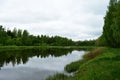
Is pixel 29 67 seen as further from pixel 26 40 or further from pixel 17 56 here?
pixel 26 40

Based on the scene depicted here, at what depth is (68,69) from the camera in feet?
137

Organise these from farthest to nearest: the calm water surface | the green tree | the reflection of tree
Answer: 1. the green tree
2. the reflection of tree
3. the calm water surface

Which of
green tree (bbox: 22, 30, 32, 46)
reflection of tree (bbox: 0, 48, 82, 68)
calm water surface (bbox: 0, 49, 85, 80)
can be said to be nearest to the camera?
calm water surface (bbox: 0, 49, 85, 80)

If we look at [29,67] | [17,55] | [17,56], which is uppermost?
[17,55]

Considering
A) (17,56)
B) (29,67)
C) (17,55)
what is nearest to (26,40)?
(17,55)

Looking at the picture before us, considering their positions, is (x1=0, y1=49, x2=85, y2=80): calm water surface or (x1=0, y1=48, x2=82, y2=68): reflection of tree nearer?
(x1=0, y1=49, x2=85, y2=80): calm water surface

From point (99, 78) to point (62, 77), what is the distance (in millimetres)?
9285

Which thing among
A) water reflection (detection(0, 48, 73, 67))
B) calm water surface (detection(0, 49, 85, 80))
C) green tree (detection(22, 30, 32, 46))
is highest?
green tree (detection(22, 30, 32, 46))

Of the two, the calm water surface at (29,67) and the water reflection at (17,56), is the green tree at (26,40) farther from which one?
the calm water surface at (29,67)

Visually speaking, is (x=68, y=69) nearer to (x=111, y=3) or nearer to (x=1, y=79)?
(x=1, y=79)

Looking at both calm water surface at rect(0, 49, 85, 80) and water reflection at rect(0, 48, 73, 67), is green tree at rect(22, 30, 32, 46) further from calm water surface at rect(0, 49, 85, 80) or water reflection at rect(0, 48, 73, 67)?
calm water surface at rect(0, 49, 85, 80)

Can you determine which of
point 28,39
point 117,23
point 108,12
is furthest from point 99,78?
point 28,39

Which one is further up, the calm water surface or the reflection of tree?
the reflection of tree

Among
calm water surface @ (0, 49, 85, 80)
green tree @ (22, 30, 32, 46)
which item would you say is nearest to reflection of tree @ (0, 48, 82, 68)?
calm water surface @ (0, 49, 85, 80)
